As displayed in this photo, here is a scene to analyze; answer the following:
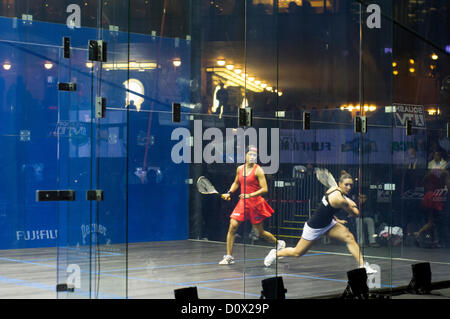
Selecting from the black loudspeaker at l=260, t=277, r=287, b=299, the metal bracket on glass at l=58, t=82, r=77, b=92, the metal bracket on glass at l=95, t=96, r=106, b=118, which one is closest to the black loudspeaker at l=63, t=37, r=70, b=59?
the metal bracket on glass at l=58, t=82, r=77, b=92

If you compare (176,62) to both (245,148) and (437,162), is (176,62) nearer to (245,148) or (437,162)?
(245,148)

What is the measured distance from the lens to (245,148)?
19.7ft

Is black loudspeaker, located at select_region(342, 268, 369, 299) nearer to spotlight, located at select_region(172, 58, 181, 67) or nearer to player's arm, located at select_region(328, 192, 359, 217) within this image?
player's arm, located at select_region(328, 192, 359, 217)

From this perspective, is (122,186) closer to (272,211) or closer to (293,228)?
(272,211)

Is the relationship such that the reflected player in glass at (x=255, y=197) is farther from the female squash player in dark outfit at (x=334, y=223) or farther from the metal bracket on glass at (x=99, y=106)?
the metal bracket on glass at (x=99, y=106)

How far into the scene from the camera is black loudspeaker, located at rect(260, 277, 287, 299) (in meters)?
5.27

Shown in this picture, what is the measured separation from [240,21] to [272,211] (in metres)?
2.15

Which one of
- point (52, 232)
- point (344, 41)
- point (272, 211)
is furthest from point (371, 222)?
point (52, 232)

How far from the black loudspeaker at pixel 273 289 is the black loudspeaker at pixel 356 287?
0.76 metres

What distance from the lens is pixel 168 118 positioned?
278 inches

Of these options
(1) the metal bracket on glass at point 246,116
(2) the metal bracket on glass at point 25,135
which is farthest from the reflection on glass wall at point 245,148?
(2) the metal bracket on glass at point 25,135

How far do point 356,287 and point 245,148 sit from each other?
1392mm

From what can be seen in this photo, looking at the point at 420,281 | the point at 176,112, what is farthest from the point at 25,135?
the point at 420,281
